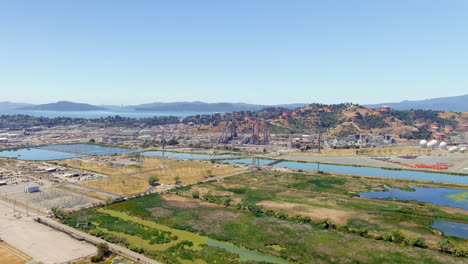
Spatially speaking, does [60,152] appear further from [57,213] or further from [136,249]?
[136,249]

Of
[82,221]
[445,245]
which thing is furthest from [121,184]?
[445,245]

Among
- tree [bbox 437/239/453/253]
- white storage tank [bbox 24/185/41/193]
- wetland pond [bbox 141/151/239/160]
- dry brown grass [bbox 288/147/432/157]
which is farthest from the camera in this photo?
dry brown grass [bbox 288/147/432/157]

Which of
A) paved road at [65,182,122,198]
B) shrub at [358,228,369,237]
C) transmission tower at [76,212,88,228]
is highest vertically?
shrub at [358,228,369,237]

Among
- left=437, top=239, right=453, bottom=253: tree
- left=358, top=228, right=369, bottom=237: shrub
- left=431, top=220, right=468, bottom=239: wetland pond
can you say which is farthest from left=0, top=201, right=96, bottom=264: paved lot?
left=431, top=220, right=468, bottom=239: wetland pond

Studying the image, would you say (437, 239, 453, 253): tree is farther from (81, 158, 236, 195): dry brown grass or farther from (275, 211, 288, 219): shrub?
(81, 158, 236, 195): dry brown grass

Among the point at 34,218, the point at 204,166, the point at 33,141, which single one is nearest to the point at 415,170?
the point at 204,166
